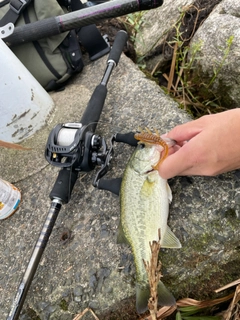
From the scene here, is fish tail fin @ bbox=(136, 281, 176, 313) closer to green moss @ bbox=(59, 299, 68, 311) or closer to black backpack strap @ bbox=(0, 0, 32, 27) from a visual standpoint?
green moss @ bbox=(59, 299, 68, 311)

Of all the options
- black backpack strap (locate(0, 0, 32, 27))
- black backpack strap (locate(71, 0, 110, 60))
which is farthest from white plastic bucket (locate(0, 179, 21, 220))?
black backpack strap (locate(71, 0, 110, 60))

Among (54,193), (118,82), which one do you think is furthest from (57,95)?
(54,193)

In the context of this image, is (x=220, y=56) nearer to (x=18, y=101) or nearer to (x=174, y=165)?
(x=174, y=165)

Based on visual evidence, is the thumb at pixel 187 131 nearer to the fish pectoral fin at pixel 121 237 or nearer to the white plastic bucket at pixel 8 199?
the fish pectoral fin at pixel 121 237

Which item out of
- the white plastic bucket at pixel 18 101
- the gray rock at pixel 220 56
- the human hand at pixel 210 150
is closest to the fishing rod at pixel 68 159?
the human hand at pixel 210 150

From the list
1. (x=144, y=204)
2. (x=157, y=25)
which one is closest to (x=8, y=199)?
(x=144, y=204)
